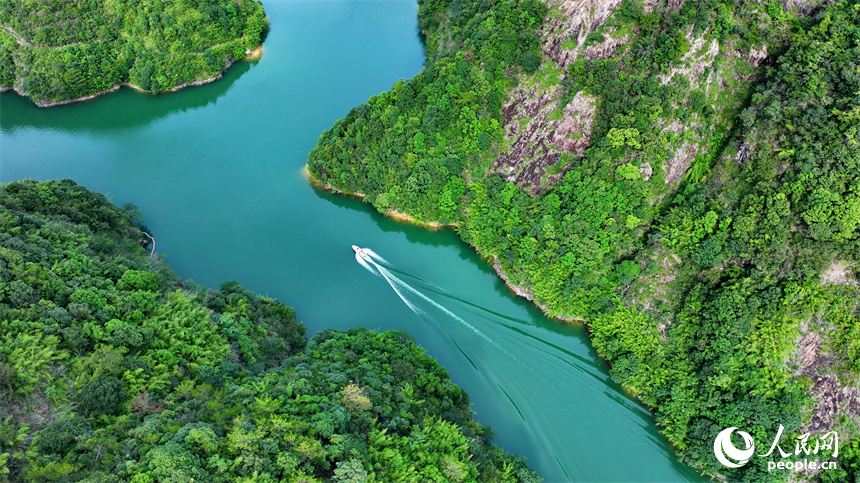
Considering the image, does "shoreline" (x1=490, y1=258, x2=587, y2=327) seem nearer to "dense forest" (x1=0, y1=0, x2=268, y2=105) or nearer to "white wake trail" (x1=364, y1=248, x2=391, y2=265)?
"white wake trail" (x1=364, y1=248, x2=391, y2=265)

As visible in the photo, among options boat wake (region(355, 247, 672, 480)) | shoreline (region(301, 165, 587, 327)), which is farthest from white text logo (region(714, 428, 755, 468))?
shoreline (region(301, 165, 587, 327))

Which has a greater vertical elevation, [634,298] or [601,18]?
[601,18]

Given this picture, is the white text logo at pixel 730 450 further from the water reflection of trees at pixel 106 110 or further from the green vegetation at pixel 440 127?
the water reflection of trees at pixel 106 110

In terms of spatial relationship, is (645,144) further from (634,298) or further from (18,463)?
(18,463)

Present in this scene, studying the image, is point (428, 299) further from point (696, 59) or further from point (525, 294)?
point (696, 59)

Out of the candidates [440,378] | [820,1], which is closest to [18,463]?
[440,378]
